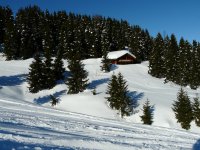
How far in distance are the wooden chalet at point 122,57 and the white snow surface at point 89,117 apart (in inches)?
165

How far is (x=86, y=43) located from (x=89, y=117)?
69.2 m

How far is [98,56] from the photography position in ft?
286

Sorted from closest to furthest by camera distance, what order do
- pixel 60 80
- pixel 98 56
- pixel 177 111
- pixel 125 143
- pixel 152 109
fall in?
pixel 125 143
pixel 177 111
pixel 152 109
pixel 60 80
pixel 98 56

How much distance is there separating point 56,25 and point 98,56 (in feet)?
65.3

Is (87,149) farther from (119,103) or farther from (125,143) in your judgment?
(119,103)

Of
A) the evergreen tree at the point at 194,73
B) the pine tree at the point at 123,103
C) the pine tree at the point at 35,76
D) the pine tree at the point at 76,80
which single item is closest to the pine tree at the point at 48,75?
the pine tree at the point at 35,76

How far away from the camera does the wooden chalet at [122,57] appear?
275ft

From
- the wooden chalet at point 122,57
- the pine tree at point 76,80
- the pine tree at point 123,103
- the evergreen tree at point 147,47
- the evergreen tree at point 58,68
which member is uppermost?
the evergreen tree at point 147,47

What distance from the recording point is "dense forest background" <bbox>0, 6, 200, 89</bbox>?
75.5 meters

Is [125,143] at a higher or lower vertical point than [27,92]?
lower

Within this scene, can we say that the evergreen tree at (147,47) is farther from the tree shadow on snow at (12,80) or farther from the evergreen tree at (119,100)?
the evergreen tree at (119,100)

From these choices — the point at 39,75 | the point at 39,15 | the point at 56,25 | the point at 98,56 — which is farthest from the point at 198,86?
the point at 39,15

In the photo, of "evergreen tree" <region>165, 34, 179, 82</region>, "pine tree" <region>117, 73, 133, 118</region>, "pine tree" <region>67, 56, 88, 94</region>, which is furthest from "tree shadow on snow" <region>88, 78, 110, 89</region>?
"evergreen tree" <region>165, 34, 179, 82</region>

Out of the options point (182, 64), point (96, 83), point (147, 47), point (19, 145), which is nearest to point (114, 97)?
point (96, 83)
